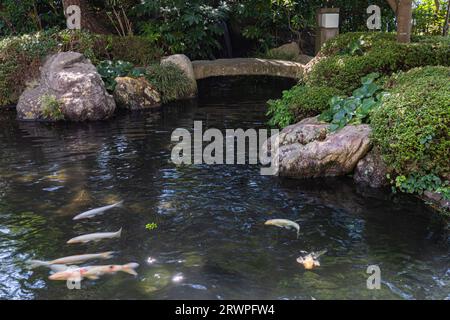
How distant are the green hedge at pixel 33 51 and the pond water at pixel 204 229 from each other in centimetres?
399

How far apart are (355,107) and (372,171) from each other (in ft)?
3.90

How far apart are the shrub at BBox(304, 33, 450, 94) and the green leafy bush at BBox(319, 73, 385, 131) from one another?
2.82 feet

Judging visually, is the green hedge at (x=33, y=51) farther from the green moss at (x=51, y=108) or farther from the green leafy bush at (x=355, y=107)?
the green leafy bush at (x=355, y=107)

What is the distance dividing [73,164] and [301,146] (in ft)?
12.0

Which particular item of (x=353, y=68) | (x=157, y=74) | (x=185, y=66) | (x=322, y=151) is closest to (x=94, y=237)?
(x=322, y=151)

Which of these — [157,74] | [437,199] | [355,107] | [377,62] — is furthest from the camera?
[157,74]

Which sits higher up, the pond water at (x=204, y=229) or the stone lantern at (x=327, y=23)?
the stone lantern at (x=327, y=23)

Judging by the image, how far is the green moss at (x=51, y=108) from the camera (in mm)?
11859

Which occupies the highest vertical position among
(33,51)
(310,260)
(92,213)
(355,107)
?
(33,51)

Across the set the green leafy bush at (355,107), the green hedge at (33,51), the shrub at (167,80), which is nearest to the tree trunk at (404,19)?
the green leafy bush at (355,107)

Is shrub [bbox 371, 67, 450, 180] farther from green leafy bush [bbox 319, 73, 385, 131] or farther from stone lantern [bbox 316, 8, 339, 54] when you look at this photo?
stone lantern [bbox 316, 8, 339, 54]

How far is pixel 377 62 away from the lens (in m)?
9.77

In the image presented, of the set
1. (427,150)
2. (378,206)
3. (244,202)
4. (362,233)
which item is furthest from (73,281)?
(427,150)

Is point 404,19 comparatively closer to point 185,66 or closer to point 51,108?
point 185,66
